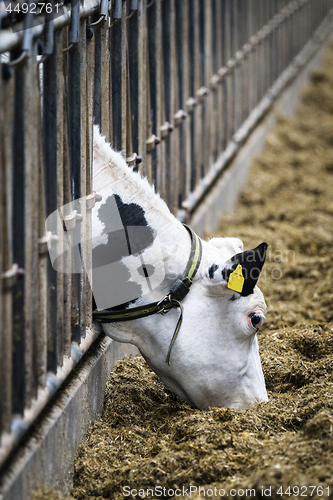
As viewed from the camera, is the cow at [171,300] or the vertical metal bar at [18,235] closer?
the vertical metal bar at [18,235]

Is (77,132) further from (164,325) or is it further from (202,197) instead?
(202,197)

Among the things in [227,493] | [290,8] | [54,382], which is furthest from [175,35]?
[290,8]

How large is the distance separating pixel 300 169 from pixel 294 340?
5006 mm

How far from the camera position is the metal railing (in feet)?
6.59

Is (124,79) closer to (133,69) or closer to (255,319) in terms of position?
(133,69)

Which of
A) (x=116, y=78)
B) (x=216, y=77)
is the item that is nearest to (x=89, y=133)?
(x=116, y=78)

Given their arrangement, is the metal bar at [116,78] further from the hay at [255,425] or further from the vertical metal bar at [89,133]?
the hay at [255,425]

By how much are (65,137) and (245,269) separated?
3.27 ft

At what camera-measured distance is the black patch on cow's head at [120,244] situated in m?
2.86

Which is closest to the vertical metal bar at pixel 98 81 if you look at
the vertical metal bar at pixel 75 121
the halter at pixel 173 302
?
the vertical metal bar at pixel 75 121

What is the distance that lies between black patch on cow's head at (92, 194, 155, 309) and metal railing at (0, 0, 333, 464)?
0.11 metres

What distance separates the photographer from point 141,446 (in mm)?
2693

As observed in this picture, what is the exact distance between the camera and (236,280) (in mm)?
2742

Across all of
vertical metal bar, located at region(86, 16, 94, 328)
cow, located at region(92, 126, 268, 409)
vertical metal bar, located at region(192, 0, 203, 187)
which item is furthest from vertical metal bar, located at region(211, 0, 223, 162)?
cow, located at region(92, 126, 268, 409)
